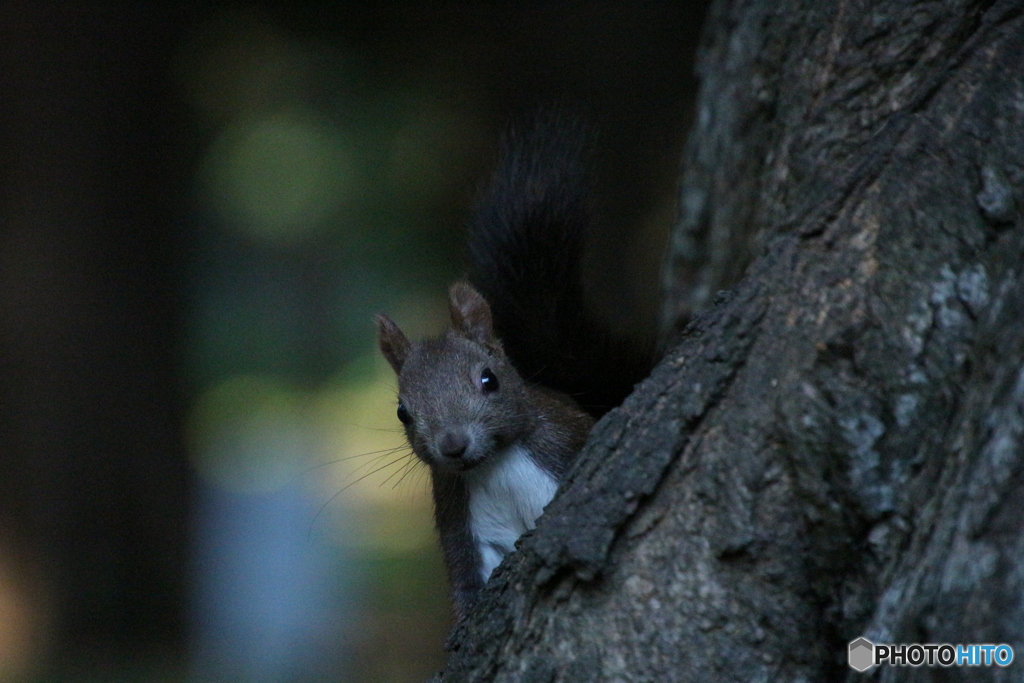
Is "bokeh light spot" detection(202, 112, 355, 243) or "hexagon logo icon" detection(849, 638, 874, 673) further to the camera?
"bokeh light spot" detection(202, 112, 355, 243)

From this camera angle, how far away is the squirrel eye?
6.48 ft

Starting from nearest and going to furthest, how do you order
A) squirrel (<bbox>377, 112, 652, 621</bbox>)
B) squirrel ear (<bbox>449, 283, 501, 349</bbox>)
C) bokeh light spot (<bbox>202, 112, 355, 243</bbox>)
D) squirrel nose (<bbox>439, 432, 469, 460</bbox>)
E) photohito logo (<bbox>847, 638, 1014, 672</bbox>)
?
photohito logo (<bbox>847, 638, 1014, 672</bbox>)
squirrel nose (<bbox>439, 432, 469, 460</bbox>)
squirrel (<bbox>377, 112, 652, 621</bbox>)
squirrel ear (<bbox>449, 283, 501, 349</bbox>)
bokeh light spot (<bbox>202, 112, 355, 243</bbox>)

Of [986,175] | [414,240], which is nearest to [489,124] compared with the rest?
[414,240]

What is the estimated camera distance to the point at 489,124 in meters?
3.87

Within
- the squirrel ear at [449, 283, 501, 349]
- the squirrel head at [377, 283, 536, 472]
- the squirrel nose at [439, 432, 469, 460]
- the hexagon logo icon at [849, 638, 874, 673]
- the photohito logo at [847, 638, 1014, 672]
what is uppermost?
the squirrel ear at [449, 283, 501, 349]

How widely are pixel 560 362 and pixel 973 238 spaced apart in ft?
3.97

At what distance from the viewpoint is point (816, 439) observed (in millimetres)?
1144

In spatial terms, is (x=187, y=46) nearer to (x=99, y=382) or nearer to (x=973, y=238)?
(x=99, y=382)

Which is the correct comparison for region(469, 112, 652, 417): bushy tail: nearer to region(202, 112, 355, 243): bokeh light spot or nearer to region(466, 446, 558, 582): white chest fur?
region(466, 446, 558, 582): white chest fur

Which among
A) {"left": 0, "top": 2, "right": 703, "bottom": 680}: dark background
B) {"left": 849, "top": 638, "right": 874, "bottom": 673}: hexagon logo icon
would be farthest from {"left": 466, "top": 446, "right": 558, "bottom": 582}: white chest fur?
{"left": 0, "top": 2, "right": 703, "bottom": 680}: dark background

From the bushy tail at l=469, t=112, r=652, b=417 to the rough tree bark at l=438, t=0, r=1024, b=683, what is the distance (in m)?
0.70

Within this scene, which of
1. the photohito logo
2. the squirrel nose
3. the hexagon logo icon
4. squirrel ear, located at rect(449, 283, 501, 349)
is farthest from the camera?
squirrel ear, located at rect(449, 283, 501, 349)

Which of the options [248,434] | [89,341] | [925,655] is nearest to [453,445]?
[925,655]

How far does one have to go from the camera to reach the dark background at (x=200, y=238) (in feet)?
11.0
